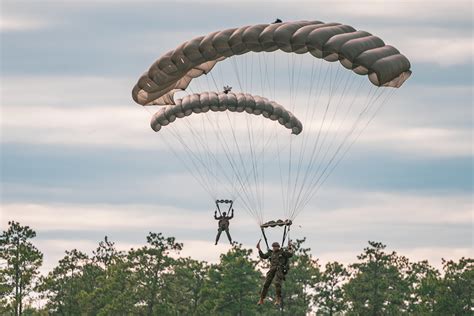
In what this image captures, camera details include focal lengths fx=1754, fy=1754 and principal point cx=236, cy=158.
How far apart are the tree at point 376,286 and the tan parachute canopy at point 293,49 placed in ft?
187

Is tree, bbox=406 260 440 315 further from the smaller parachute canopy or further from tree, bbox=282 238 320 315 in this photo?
the smaller parachute canopy

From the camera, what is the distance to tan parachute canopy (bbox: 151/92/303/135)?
275ft

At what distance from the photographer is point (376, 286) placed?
13412 centimetres

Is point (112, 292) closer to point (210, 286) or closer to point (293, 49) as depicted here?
point (210, 286)

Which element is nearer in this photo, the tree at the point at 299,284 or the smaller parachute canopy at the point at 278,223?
the smaller parachute canopy at the point at 278,223

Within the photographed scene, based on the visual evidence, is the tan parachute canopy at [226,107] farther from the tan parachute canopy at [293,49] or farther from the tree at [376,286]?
the tree at [376,286]

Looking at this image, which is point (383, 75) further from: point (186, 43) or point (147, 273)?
point (147, 273)

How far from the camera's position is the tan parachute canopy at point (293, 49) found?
68438mm

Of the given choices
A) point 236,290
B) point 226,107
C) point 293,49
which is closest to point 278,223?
point 293,49

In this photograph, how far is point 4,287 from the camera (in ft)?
396

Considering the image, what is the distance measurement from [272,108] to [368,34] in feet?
49.5

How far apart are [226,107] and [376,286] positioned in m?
53.0

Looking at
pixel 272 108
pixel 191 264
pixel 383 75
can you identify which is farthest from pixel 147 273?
pixel 383 75

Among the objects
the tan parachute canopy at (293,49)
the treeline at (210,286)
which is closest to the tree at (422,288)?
the treeline at (210,286)
